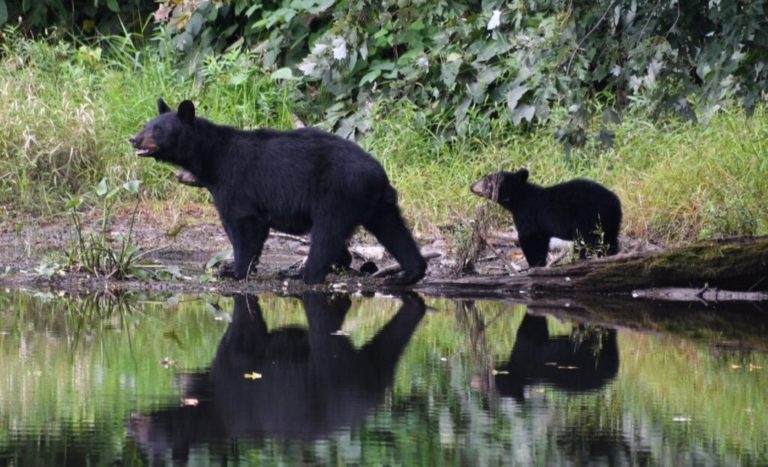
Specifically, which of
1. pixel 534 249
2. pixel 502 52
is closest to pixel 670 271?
pixel 534 249

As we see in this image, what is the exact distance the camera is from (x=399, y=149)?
12992mm

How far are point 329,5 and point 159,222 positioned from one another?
2.65 meters

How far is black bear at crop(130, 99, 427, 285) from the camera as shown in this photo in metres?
9.41

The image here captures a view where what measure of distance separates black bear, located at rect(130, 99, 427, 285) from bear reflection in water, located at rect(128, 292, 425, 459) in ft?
3.01

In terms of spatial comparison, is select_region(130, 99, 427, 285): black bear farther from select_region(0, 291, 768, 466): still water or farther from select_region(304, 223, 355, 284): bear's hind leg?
select_region(0, 291, 768, 466): still water

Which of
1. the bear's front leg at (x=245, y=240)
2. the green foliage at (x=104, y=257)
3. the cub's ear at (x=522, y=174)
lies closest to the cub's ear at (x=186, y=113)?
the green foliage at (x=104, y=257)

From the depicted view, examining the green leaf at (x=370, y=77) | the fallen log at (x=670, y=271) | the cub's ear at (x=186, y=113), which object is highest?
the green leaf at (x=370, y=77)

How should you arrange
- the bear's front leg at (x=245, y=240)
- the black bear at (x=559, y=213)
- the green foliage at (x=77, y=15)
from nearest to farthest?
the bear's front leg at (x=245, y=240), the black bear at (x=559, y=213), the green foliage at (x=77, y=15)

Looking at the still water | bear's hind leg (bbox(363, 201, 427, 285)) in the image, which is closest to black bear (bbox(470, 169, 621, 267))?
bear's hind leg (bbox(363, 201, 427, 285))

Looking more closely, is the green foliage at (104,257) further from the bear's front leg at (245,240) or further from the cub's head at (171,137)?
the bear's front leg at (245,240)

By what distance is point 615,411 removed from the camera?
5.89m

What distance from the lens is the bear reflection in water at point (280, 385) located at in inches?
214

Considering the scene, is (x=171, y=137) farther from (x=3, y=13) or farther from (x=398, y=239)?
(x=3, y=13)

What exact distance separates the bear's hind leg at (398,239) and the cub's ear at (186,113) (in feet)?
4.64
